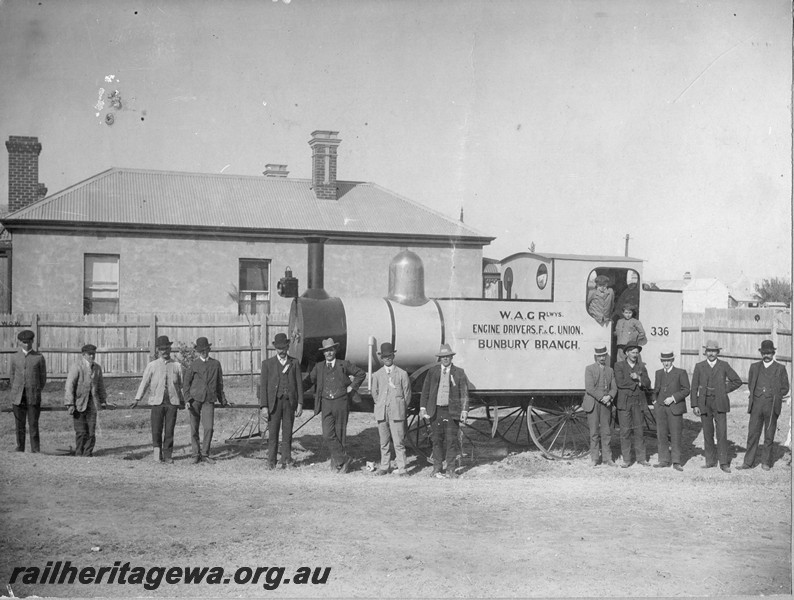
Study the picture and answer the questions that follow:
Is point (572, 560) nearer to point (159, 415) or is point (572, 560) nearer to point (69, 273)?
point (159, 415)

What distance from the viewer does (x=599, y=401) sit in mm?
11883

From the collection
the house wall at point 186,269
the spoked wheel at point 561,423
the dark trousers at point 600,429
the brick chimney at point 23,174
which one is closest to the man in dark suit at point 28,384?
the spoked wheel at point 561,423

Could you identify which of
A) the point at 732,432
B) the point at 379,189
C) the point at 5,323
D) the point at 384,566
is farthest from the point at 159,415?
the point at 379,189

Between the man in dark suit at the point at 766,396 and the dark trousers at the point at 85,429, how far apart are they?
9.45 meters

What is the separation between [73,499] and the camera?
8875mm

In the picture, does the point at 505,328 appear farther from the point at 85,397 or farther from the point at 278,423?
the point at 85,397

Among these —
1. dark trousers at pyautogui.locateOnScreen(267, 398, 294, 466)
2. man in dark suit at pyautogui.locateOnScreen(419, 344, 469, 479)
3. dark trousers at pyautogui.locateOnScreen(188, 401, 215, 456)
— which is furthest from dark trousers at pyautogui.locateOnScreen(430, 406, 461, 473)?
dark trousers at pyautogui.locateOnScreen(188, 401, 215, 456)

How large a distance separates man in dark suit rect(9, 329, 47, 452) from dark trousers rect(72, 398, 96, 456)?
1.80 feet

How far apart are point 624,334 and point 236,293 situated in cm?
1273

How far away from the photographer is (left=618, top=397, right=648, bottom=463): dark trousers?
11875 mm

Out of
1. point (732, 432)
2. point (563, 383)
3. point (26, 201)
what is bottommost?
point (732, 432)

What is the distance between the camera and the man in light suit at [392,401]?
11.1 m

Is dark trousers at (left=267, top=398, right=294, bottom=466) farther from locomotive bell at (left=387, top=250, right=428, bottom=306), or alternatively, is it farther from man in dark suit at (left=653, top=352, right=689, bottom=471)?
man in dark suit at (left=653, top=352, right=689, bottom=471)

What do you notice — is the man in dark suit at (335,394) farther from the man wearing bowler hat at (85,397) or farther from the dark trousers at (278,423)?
the man wearing bowler hat at (85,397)
